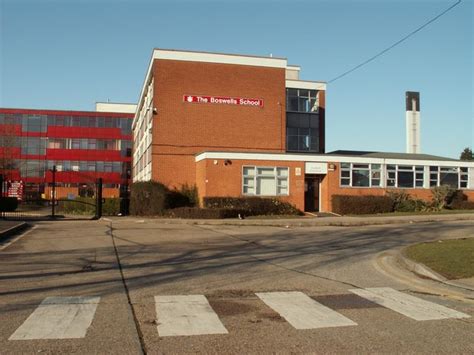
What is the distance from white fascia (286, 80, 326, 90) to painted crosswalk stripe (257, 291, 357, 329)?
3892 centimetres

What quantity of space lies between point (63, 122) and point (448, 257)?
70.6 meters

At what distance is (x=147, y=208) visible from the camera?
32.3 metres

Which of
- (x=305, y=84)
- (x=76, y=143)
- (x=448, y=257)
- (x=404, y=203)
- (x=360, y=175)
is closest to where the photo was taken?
(x=448, y=257)

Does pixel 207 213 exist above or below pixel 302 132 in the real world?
below

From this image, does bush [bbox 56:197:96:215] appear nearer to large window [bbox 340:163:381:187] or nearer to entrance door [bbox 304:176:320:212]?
entrance door [bbox 304:176:320:212]

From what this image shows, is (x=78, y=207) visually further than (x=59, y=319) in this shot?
Yes

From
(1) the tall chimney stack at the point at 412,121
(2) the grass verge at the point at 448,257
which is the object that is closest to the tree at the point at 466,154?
(1) the tall chimney stack at the point at 412,121

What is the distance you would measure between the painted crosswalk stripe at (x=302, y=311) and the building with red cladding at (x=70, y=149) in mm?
66112

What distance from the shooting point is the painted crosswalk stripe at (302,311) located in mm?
6344

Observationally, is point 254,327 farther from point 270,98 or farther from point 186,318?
point 270,98

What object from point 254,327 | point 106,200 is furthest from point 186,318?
point 106,200

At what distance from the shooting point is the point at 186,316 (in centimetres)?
661

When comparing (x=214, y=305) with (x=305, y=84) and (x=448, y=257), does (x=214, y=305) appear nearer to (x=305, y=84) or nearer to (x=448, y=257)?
(x=448, y=257)

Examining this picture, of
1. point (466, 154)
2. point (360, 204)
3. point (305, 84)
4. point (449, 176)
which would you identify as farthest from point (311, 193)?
point (466, 154)
